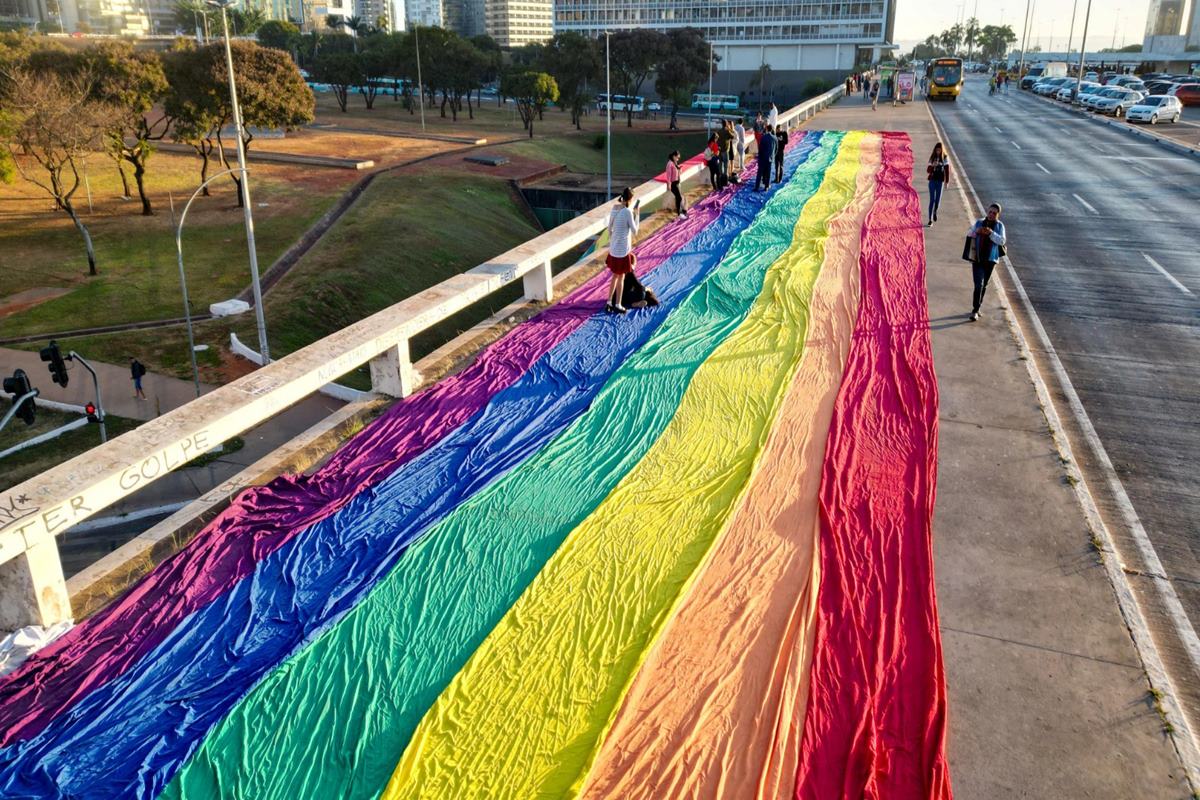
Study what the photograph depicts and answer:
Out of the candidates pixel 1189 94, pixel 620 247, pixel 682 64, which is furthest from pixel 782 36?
pixel 620 247

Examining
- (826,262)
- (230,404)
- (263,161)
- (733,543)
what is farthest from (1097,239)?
(263,161)

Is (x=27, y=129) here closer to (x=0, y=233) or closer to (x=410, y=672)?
(x=0, y=233)

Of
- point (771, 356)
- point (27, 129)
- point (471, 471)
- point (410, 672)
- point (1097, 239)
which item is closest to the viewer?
point (410, 672)

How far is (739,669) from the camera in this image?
5.65 metres

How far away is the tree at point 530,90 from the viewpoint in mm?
67938

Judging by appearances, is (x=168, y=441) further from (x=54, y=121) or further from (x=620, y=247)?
(x=54, y=121)

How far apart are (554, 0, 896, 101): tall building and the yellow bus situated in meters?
51.4

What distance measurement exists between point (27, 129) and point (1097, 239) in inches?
1363

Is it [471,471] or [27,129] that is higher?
[27,129]

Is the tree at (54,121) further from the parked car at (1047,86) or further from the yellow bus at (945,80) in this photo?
the parked car at (1047,86)

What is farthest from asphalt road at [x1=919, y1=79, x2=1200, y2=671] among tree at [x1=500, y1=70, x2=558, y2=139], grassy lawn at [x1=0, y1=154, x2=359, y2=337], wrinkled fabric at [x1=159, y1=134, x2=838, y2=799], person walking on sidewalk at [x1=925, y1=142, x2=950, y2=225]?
tree at [x1=500, y1=70, x2=558, y2=139]

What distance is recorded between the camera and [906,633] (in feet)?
19.6

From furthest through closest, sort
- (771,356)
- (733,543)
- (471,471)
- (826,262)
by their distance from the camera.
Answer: (826,262) < (771,356) < (471,471) < (733,543)

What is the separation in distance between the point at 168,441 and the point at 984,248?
439 inches
